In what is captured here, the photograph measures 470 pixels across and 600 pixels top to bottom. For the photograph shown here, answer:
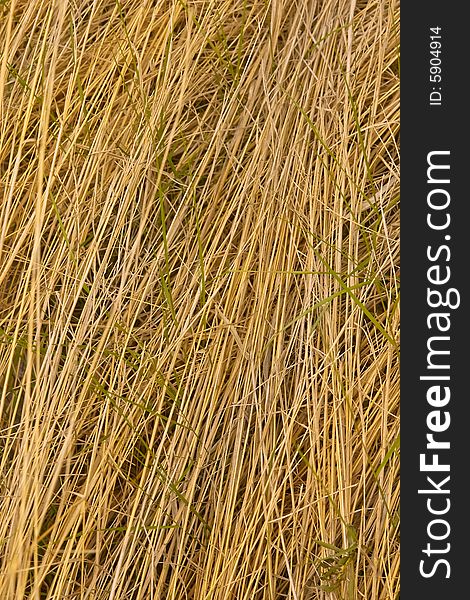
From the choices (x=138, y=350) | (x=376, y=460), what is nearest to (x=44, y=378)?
(x=138, y=350)

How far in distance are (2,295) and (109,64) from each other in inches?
19.3

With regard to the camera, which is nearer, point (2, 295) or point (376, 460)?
point (376, 460)

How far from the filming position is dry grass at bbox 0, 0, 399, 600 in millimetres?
1211

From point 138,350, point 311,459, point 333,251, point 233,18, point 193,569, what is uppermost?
point 233,18

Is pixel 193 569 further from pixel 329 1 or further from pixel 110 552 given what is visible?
pixel 329 1

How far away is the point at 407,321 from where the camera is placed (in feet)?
4.25

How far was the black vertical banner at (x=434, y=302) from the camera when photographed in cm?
124

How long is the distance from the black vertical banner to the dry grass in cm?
3

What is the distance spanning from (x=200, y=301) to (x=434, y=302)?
0.41 metres

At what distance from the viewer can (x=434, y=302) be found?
1.30 metres

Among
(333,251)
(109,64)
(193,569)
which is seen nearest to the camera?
(193,569)

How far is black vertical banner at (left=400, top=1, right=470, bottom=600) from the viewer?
124cm

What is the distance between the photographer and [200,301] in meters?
1.30

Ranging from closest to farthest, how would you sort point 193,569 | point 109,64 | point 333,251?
point 193,569 → point 333,251 → point 109,64
